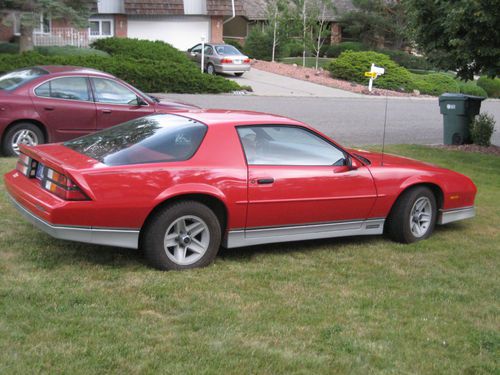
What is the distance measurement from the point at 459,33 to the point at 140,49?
62.2 ft

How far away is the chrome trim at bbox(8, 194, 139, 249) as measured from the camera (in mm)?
5090

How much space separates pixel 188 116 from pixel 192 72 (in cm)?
1898

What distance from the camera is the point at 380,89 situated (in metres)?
32.6

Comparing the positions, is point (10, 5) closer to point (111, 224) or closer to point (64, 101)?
point (64, 101)

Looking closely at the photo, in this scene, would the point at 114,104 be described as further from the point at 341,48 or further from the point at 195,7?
the point at 341,48

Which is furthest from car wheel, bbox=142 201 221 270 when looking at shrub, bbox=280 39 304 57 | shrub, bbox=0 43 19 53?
shrub, bbox=280 39 304 57

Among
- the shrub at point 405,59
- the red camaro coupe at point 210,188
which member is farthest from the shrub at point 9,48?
the shrub at point 405,59

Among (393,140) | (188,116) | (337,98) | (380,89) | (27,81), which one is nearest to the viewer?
Result: (188,116)

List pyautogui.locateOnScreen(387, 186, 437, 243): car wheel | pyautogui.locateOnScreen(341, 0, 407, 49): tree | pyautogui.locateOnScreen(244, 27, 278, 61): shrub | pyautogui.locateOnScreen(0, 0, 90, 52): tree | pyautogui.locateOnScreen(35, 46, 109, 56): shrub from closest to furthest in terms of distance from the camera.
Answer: pyautogui.locateOnScreen(387, 186, 437, 243): car wheel, pyautogui.locateOnScreen(0, 0, 90, 52): tree, pyautogui.locateOnScreen(35, 46, 109, 56): shrub, pyautogui.locateOnScreen(244, 27, 278, 61): shrub, pyautogui.locateOnScreen(341, 0, 407, 49): tree

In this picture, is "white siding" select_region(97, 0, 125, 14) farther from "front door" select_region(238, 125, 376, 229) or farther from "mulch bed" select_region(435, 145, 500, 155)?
"front door" select_region(238, 125, 376, 229)

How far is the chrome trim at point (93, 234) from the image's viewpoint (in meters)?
5.09

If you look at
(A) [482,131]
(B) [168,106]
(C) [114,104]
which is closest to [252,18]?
(A) [482,131]

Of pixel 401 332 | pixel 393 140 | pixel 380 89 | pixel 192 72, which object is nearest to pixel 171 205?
pixel 401 332

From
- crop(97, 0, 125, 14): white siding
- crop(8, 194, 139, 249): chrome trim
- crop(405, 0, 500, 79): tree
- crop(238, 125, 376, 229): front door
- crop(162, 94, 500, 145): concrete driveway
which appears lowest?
crop(162, 94, 500, 145): concrete driveway
